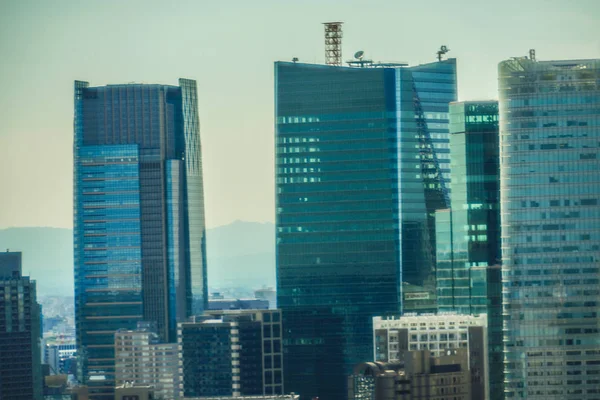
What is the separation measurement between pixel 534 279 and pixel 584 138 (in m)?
10.2

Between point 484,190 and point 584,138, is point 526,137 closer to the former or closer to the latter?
point 584,138

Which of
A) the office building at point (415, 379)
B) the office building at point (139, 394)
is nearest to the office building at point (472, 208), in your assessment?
the office building at point (415, 379)

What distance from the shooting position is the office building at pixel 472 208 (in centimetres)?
17962

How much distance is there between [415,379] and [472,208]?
27.5 m

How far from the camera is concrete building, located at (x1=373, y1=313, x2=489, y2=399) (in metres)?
168

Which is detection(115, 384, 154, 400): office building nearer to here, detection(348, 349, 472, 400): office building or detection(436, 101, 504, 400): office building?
detection(436, 101, 504, 400): office building

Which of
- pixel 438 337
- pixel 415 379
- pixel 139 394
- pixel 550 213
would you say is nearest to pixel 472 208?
pixel 438 337

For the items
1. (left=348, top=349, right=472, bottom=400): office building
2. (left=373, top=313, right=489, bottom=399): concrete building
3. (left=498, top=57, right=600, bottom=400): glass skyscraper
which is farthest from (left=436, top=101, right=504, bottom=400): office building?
(left=348, top=349, right=472, bottom=400): office building

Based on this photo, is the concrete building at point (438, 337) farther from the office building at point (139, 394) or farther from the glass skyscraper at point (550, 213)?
the office building at point (139, 394)

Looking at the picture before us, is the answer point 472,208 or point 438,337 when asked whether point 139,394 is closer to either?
point 438,337

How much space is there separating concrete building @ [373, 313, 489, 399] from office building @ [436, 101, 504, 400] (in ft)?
7.50

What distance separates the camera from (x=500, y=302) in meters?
174

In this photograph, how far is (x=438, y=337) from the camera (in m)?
178

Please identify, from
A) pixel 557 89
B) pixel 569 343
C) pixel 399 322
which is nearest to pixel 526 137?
pixel 557 89
